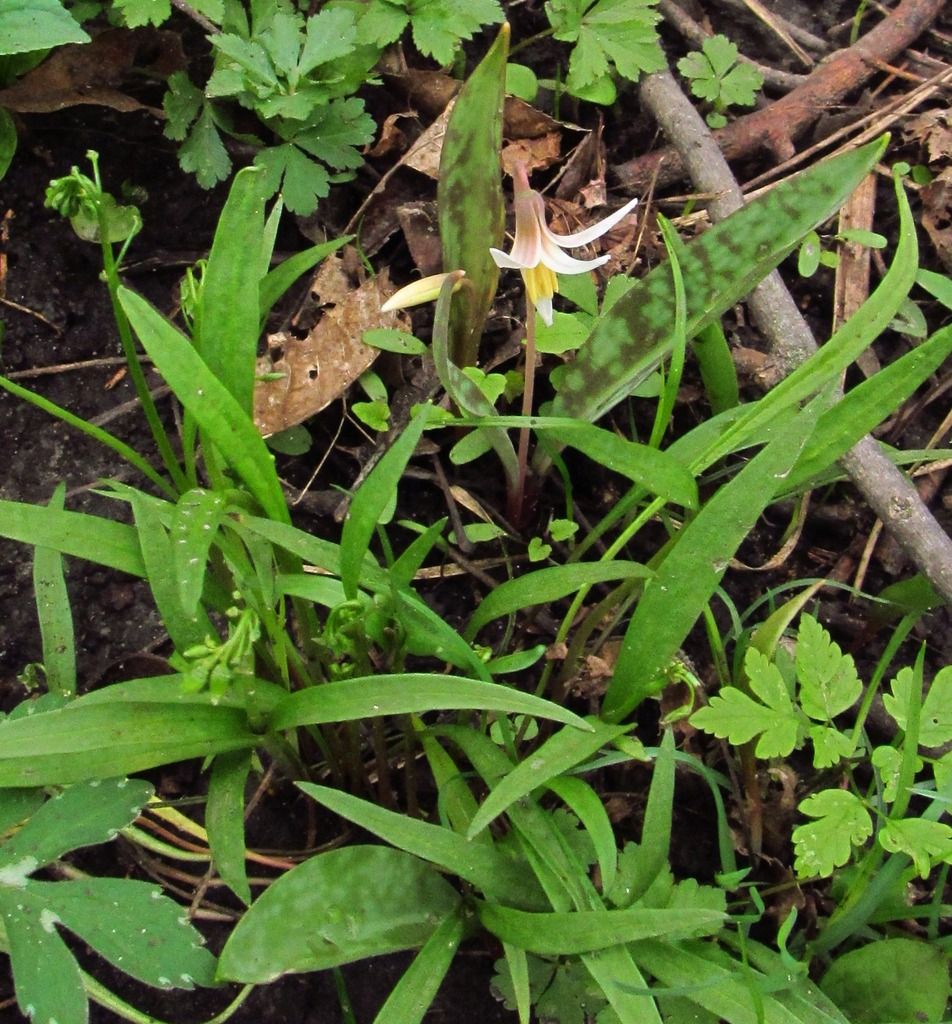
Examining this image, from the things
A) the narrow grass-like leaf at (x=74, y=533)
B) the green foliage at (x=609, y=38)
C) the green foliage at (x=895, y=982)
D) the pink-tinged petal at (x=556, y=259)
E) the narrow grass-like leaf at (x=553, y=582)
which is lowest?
the green foliage at (x=895, y=982)

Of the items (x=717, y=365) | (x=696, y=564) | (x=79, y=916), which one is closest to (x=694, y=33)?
(x=717, y=365)

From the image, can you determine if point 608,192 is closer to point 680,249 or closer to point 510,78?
point 510,78

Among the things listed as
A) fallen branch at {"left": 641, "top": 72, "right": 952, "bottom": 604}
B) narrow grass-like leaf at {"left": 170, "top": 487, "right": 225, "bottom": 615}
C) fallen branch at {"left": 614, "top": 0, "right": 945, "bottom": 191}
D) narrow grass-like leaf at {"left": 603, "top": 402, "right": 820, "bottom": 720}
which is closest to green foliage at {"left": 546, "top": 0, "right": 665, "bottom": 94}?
fallen branch at {"left": 641, "top": 72, "right": 952, "bottom": 604}

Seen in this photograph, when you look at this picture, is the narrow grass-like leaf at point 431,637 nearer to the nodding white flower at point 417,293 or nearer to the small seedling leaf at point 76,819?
the small seedling leaf at point 76,819

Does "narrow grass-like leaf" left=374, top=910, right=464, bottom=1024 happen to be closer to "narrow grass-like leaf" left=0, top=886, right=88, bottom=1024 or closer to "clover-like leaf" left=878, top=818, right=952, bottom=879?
"narrow grass-like leaf" left=0, top=886, right=88, bottom=1024

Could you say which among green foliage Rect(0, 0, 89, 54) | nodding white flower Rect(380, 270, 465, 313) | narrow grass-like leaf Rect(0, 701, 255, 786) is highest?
green foliage Rect(0, 0, 89, 54)

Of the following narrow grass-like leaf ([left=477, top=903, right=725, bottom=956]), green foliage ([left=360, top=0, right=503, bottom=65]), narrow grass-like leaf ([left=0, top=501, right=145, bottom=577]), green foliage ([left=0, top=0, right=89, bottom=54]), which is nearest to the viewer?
narrow grass-like leaf ([left=477, top=903, right=725, bottom=956])

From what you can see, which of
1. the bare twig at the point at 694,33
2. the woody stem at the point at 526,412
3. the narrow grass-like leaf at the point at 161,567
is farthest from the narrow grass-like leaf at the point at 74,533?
the bare twig at the point at 694,33
